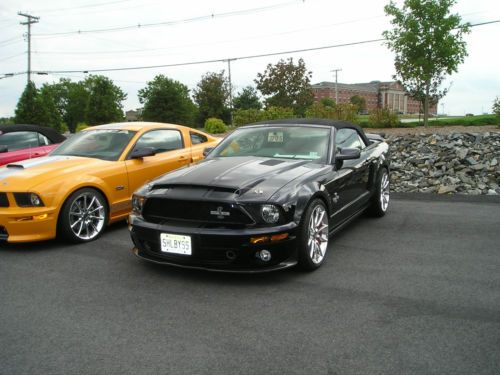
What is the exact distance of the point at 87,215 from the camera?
5457 mm

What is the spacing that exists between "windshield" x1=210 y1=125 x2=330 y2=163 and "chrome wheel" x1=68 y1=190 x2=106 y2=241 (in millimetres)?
1593

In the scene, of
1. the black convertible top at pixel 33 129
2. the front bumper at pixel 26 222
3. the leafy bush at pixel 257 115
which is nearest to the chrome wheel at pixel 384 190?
the front bumper at pixel 26 222

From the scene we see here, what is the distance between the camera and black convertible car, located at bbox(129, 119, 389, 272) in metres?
3.77

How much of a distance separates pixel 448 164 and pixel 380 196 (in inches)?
170

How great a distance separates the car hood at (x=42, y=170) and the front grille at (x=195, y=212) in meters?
1.68

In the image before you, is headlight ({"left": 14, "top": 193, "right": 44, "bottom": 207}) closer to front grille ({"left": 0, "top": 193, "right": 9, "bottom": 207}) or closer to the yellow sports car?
the yellow sports car

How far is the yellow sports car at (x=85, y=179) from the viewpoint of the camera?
4969 millimetres

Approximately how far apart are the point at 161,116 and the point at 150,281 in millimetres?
39423

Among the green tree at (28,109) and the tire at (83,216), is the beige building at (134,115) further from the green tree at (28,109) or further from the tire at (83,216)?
the tire at (83,216)

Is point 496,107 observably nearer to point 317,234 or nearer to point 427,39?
point 427,39

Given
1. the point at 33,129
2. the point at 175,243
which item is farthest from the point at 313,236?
the point at 33,129

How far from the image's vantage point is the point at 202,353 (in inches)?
109

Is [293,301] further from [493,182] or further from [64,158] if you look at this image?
[493,182]

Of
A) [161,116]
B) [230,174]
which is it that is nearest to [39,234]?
[230,174]
